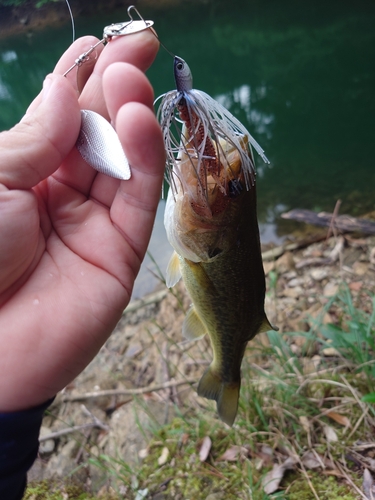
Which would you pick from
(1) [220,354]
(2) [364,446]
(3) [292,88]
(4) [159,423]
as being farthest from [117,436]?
(3) [292,88]

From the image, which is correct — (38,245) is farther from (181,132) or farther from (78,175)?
(181,132)

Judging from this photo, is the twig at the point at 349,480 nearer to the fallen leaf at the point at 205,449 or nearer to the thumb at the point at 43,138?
the fallen leaf at the point at 205,449

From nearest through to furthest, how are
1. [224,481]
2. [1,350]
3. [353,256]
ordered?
[1,350] < [224,481] < [353,256]

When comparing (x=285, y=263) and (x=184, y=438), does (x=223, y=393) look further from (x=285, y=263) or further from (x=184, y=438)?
(x=285, y=263)

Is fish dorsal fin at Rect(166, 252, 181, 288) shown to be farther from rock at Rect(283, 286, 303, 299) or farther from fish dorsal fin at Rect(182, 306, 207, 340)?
rock at Rect(283, 286, 303, 299)

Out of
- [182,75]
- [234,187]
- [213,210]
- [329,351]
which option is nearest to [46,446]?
[329,351]

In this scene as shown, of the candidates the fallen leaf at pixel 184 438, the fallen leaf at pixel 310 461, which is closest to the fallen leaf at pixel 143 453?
the fallen leaf at pixel 184 438
